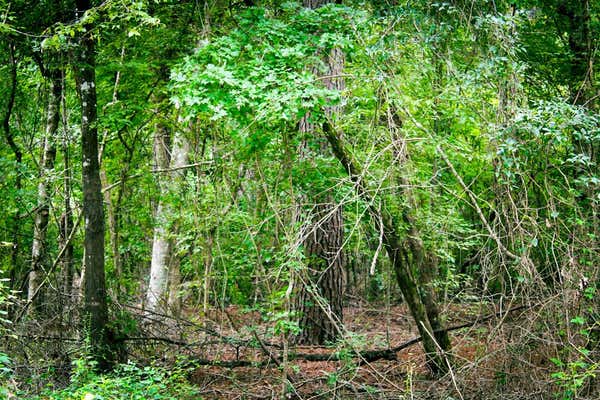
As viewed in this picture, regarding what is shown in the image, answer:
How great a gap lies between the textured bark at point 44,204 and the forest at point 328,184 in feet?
0.13

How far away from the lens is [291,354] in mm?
8398

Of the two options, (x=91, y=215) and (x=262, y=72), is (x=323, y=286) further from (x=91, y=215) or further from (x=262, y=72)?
(x=262, y=72)

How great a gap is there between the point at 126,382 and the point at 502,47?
19.6ft

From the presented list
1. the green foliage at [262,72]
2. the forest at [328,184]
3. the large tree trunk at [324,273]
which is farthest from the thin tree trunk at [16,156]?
the large tree trunk at [324,273]

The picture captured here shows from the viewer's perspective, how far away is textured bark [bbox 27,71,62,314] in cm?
1009

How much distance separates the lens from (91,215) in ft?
28.3

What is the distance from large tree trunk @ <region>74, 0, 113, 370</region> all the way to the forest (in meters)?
0.03

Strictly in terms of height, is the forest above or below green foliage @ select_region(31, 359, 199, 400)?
above

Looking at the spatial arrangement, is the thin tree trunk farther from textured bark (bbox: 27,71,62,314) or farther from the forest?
textured bark (bbox: 27,71,62,314)

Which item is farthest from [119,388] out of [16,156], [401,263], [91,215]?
[16,156]

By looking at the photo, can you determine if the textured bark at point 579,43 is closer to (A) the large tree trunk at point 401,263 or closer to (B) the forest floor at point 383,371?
(A) the large tree trunk at point 401,263

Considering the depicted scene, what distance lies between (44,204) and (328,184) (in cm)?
516

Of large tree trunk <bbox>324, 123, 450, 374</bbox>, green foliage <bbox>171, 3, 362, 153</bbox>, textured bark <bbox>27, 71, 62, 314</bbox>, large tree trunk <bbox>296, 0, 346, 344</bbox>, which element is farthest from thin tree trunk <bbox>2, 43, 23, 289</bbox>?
large tree trunk <bbox>324, 123, 450, 374</bbox>

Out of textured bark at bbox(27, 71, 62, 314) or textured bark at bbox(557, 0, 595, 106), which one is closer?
textured bark at bbox(557, 0, 595, 106)
